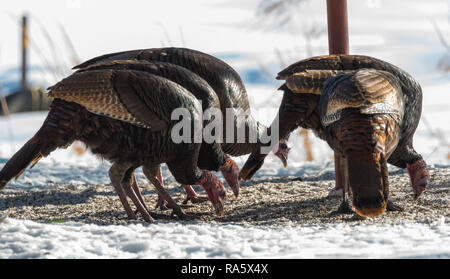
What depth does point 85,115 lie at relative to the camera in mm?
4789

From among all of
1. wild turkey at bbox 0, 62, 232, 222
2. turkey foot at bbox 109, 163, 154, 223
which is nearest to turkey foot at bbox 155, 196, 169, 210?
turkey foot at bbox 109, 163, 154, 223

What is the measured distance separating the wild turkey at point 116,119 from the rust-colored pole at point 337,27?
177cm

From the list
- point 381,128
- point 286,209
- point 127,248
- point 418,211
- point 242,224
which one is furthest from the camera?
point 286,209

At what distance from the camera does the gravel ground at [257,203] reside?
194 inches

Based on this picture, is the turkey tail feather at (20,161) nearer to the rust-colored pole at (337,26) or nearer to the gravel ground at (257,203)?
the gravel ground at (257,203)

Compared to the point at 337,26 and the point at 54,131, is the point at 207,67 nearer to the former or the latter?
the point at 337,26

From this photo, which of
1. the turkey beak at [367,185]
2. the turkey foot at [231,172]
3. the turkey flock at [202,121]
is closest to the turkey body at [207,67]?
the turkey flock at [202,121]

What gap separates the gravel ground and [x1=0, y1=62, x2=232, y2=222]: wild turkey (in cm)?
54

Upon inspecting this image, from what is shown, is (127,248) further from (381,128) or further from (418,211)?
(418,211)

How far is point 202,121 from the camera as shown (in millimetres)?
5102

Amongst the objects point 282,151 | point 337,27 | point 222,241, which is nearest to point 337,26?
point 337,27

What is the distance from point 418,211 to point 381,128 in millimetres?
982
